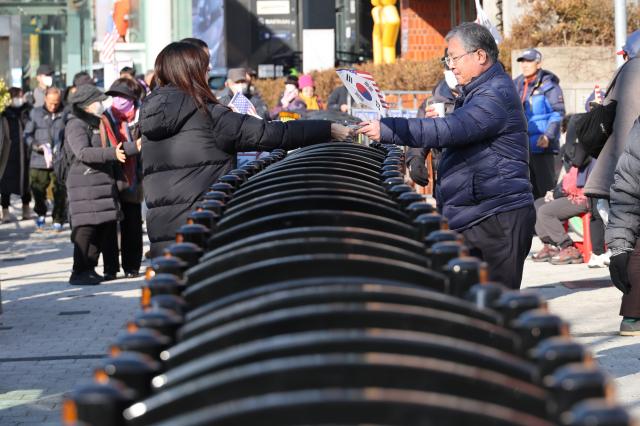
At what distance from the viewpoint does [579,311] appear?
1052 centimetres

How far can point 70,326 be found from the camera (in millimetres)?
10883

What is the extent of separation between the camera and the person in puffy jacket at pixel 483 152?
21.8 feet

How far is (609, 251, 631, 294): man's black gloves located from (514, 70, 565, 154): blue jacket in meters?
5.53

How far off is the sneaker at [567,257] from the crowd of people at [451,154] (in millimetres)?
16

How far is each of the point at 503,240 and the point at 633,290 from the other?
8.40ft

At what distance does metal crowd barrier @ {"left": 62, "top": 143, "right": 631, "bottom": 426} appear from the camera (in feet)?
6.72

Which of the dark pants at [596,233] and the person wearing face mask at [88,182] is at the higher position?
the person wearing face mask at [88,182]

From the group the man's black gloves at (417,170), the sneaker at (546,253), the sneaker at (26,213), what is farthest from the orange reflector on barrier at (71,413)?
the sneaker at (26,213)

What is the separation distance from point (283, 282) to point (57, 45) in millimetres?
51475

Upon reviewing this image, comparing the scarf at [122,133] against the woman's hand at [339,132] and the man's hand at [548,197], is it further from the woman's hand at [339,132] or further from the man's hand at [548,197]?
the woman's hand at [339,132]

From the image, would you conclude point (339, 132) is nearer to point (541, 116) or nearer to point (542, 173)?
point (541, 116)

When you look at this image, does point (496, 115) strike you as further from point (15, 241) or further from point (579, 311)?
point (15, 241)

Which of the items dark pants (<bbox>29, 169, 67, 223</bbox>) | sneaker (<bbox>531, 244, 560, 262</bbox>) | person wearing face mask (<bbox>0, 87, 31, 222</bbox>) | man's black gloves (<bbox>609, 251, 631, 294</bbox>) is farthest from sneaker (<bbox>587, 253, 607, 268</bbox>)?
person wearing face mask (<bbox>0, 87, 31, 222</bbox>)

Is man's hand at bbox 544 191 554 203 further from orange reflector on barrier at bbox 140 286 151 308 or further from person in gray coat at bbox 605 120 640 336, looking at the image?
orange reflector on barrier at bbox 140 286 151 308
